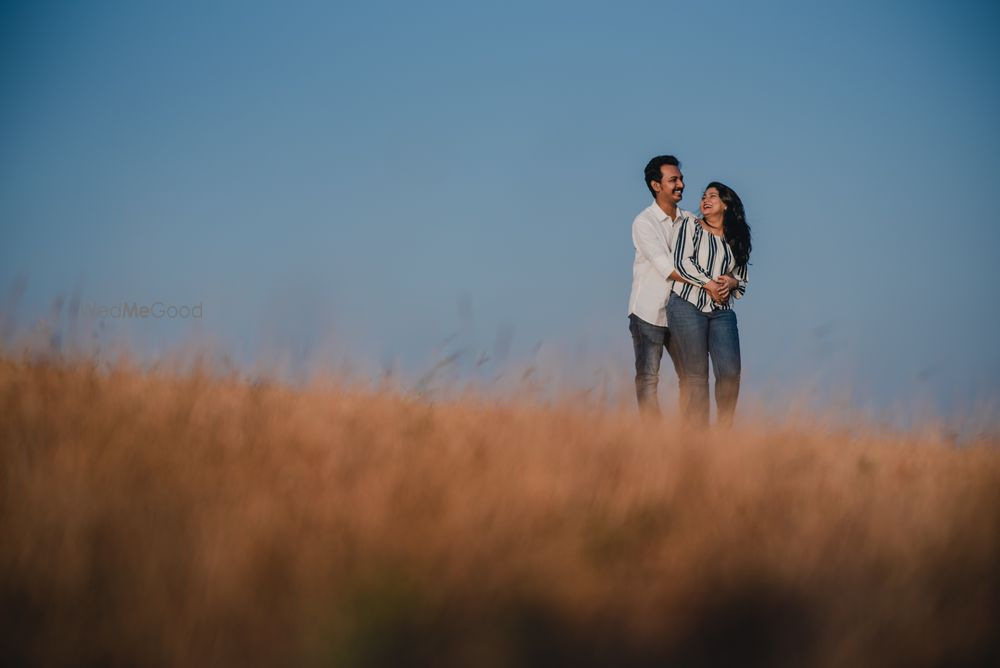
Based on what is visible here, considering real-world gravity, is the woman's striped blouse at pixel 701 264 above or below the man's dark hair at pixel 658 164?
below

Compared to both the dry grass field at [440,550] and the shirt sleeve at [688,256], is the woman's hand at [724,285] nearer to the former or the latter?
the shirt sleeve at [688,256]

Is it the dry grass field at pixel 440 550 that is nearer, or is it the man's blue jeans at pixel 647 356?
the dry grass field at pixel 440 550

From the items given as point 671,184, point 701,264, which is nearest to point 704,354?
point 701,264

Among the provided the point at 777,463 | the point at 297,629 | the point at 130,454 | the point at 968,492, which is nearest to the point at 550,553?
the point at 297,629

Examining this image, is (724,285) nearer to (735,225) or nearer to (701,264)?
(701,264)

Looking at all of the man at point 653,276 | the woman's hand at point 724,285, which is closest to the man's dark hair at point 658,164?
the man at point 653,276

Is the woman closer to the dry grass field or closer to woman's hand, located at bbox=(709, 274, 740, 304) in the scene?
woman's hand, located at bbox=(709, 274, 740, 304)

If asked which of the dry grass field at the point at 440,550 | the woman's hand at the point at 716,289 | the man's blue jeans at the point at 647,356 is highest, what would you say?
the woman's hand at the point at 716,289

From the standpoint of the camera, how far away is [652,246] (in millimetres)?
5410

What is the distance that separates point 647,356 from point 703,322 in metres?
0.45

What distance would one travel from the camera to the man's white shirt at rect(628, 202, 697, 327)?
538 cm

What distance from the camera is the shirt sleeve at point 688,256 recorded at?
5.11 metres

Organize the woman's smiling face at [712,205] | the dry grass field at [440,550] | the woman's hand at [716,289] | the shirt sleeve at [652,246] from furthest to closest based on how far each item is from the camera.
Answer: the woman's smiling face at [712,205], the shirt sleeve at [652,246], the woman's hand at [716,289], the dry grass field at [440,550]

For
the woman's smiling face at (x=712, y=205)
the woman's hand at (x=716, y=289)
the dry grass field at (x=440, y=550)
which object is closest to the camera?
the dry grass field at (x=440, y=550)
